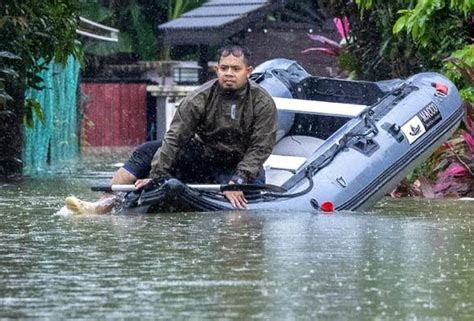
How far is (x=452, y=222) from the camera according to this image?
1155 cm

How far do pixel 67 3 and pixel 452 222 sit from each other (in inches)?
313

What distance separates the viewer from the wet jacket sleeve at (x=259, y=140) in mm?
12602

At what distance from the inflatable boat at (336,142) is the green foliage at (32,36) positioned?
3.03m

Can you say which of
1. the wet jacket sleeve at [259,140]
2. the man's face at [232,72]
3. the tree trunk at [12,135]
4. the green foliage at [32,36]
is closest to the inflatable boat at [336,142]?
the wet jacket sleeve at [259,140]

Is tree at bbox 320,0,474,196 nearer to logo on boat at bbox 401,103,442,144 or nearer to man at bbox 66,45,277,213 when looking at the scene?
logo on boat at bbox 401,103,442,144

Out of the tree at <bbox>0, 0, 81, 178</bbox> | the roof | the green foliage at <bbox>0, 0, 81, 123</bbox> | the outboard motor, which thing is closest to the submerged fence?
the tree at <bbox>0, 0, 81, 178</bbox>

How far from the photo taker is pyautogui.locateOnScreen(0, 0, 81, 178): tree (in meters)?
17.5

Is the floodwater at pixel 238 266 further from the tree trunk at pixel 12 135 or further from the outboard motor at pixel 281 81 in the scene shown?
the tree trunk at pixel 12 135

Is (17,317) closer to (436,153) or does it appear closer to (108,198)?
(108,198)

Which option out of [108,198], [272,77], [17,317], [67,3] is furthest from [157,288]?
[67,3]

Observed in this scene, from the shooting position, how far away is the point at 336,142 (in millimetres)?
13523

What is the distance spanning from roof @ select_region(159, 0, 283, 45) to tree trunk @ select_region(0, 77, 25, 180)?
52.9 ft

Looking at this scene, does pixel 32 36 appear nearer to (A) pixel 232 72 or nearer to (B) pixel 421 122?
(B) pixel 421 122

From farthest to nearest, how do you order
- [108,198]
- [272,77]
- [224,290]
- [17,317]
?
[272,77]
[108,198]
[224,290]
[17,317]
